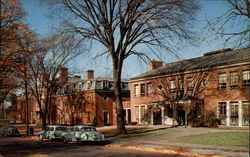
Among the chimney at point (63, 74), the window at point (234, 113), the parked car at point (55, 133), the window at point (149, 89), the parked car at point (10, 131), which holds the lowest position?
the parked car at point (10, 131)

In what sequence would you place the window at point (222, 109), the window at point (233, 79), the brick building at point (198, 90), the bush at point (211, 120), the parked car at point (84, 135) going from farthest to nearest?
the window at point (222, 109)
the bush at point (211, 120)
the window at point (233, 79)
the brick building at point (198, 90)
the parked car at point (84, 135)

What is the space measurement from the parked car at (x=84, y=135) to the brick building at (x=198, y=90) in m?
9.57

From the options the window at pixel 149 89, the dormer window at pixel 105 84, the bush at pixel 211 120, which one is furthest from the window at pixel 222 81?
→ the dormer window at pixel 105 84

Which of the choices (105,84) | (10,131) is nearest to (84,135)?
(10,131)

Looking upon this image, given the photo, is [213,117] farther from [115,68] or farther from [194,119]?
[115,68]

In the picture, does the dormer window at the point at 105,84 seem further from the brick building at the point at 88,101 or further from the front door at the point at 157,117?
the front door at the point at 157,117

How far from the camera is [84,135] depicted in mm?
22781

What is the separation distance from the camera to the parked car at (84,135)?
22.6 meters

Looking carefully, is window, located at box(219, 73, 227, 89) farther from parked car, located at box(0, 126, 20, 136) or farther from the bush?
parked car, located at box(0, 126, 20, 136)

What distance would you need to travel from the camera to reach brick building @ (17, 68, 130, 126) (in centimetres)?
5041

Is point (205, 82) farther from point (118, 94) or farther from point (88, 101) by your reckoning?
point (88, 101)

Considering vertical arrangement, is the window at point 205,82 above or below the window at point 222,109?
above

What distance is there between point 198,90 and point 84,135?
17.2 m

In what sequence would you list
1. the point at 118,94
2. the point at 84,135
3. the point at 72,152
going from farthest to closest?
the point at 118,94
the point at 84,135
the point at 72,152
